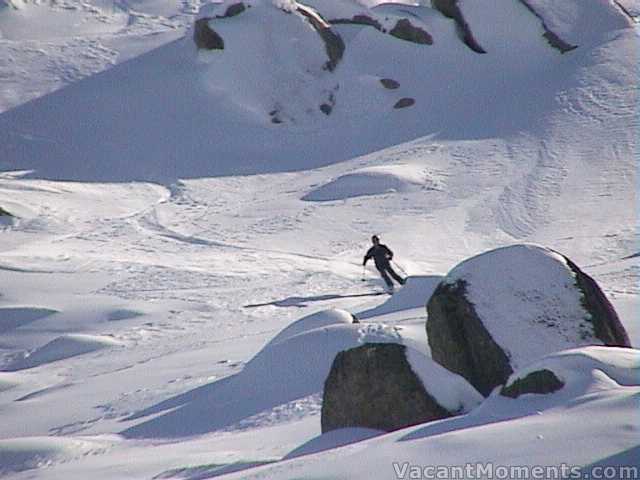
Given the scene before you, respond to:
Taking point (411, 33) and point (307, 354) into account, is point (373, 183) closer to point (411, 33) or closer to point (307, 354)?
point (411, 33)

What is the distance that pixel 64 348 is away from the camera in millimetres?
15547

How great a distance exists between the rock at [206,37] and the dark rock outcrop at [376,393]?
29.6 meters

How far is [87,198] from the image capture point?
95.7 ft

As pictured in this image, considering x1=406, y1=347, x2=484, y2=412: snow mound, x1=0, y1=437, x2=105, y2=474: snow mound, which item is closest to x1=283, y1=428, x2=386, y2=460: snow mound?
x1=406, y1=347, x2=484, y2=412: snow mound

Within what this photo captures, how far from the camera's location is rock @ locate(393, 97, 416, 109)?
35.0m

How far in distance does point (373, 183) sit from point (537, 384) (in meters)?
22.4

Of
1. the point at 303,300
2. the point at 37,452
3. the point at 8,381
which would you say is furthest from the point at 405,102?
the point at 37,452

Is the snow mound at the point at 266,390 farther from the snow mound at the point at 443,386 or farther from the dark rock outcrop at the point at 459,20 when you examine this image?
the dark rock outcrop at the point at 459,20

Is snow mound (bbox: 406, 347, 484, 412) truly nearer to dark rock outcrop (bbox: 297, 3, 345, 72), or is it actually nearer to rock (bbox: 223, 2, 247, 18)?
dark rock outcrop (bbox: 297, 3, 345, 72)

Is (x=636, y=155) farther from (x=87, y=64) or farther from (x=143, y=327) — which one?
(x=87, y=64)

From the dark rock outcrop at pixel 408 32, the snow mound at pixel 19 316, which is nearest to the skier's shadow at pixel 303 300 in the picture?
the snow mound at pixel 19 316

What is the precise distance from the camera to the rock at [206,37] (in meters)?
36.5

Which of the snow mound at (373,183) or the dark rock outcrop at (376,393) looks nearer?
the dark rock outcrop at (376,393)

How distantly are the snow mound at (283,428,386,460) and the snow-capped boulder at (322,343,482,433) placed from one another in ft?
0.24
